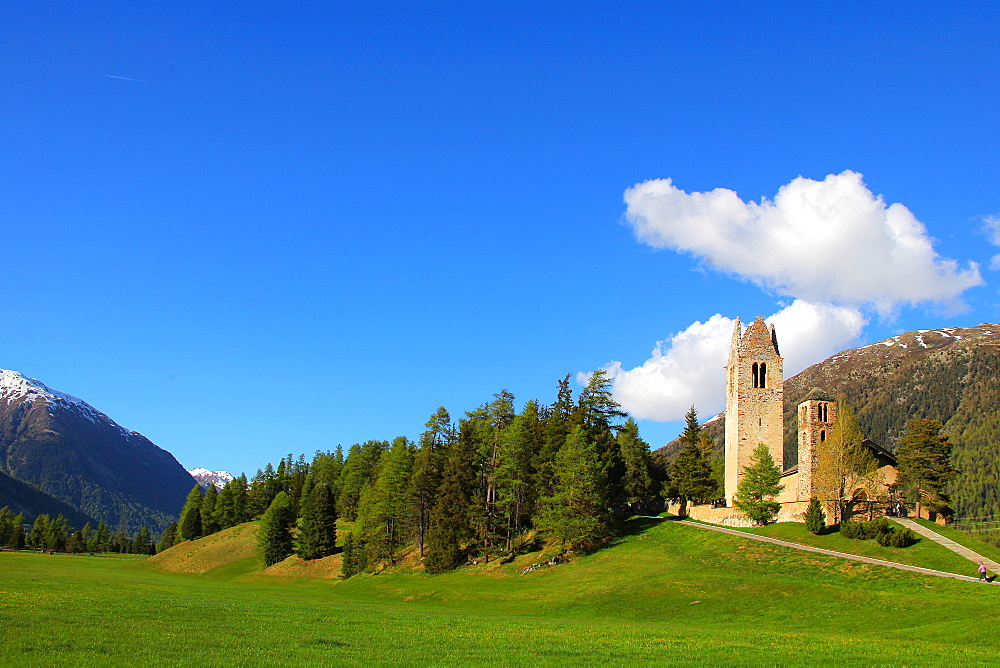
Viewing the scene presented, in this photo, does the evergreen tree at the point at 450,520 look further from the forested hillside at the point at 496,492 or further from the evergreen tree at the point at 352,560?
the evergreen tree at the point at 352,560

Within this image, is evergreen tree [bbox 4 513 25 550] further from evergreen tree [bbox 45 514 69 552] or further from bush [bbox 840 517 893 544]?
bush [bbox 840 517 893 544]

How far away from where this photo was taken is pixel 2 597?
37.0m

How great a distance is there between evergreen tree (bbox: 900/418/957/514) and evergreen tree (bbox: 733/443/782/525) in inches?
430

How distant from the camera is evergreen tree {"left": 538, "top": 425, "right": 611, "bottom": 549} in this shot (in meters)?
64.2

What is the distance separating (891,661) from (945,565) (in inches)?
1168

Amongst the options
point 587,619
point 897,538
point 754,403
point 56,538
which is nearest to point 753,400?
point 754,403

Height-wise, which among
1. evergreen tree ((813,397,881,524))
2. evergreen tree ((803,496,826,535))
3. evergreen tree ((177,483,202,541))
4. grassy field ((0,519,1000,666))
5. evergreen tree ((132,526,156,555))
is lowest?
evergreen tree ((132,526,156,555))

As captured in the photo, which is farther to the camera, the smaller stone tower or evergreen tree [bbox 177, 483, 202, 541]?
evergreen tree [bbox 177, 483, 202, 541]

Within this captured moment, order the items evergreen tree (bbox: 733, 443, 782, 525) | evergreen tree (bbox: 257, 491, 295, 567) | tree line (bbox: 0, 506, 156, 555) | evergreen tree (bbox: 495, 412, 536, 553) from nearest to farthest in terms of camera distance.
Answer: evergreen tree (bbox: 733, 443, 782, 525) → evergreen tree (bbox: 495, 412, 536, 553) → evergreen tree (bbox: 257, 491, 295, 567) → tree line (bbox: 0, 506, 156, 555)

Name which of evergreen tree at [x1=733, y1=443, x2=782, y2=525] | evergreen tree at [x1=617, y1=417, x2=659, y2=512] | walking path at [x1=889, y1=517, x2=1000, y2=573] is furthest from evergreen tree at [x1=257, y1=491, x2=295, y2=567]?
walking path at [x1=889, y1=517, x2=1000, y2=573]

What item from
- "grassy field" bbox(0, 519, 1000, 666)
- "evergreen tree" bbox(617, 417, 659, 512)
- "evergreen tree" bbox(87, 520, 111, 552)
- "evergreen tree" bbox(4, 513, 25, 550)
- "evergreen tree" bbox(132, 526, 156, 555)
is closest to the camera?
"grassy field" bbox(0, 519, 1000, 666)

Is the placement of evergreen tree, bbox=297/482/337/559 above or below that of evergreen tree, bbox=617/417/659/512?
below

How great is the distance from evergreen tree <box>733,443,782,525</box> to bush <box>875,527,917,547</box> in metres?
12.6

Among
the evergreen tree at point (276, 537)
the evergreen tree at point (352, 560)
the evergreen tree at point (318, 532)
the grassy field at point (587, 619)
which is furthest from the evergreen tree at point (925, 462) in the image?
the evergreen tree at point (276, 537)
